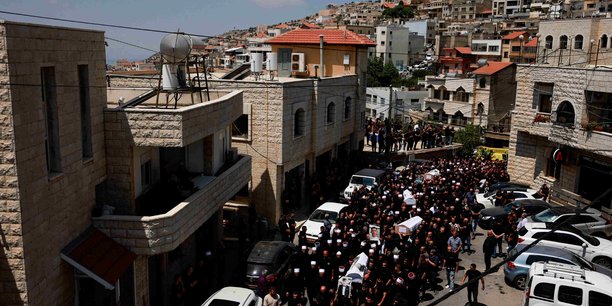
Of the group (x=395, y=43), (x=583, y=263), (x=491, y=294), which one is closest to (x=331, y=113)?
(x=491, y=294)

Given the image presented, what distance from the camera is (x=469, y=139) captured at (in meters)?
43.1

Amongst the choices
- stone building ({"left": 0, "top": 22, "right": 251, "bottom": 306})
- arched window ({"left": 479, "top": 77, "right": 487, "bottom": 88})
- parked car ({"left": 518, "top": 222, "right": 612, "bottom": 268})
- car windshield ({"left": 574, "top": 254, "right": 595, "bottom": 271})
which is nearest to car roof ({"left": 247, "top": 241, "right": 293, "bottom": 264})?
stone building ({"left": 0, "top": 22, "right": 251, "bottom": 306})

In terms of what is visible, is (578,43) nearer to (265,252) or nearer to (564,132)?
(564,132)

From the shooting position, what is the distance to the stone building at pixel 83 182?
10.4 m

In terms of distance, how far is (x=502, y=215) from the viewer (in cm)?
2139

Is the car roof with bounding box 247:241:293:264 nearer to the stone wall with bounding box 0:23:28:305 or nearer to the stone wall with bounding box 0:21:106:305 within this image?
the stone wall with bounding box 0:21:106:305

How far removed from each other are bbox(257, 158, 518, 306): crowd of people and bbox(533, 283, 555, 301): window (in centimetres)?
145

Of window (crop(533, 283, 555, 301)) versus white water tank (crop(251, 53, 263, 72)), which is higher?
white water tank (crop(251, 53, 263, 72))

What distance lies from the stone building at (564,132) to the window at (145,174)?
56.9 ft

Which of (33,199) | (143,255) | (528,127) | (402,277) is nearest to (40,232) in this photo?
(33,199)

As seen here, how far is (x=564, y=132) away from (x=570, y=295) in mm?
13132

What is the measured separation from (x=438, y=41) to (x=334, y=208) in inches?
3509

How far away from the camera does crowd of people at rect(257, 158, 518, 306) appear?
13.5 meters

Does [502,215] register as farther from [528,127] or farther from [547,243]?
[528,127]
